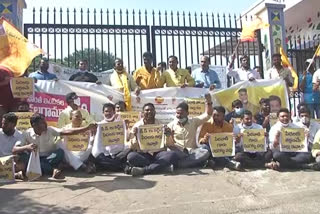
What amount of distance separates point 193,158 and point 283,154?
4.56 feet

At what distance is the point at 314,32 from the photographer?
14531 mm

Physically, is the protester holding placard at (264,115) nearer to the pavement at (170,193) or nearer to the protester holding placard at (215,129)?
the protester holding placard at (215,129)

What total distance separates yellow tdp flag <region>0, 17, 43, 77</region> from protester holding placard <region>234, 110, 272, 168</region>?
3.78 metres

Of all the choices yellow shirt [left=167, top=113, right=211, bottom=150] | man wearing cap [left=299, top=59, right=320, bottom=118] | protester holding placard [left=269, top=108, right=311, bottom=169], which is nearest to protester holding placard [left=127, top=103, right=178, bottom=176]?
yellow shirt [left=167, top=113, right=211, bottom=150]

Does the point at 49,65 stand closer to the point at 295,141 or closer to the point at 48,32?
the point at 48,32

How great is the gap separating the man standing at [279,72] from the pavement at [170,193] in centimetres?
286

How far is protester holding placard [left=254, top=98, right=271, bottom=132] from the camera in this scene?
7.58m

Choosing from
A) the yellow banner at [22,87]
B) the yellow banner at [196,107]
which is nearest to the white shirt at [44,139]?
the yellow banner at [22,87]

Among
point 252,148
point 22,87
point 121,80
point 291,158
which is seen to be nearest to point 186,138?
point 252,148

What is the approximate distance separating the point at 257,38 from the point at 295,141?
17.3 ft

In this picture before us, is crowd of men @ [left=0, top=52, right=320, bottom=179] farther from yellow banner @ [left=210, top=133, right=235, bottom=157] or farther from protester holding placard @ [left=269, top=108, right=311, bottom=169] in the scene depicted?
yellow banner @ [left=210, top=133, right=235, bottom=157]

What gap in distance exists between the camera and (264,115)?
314 inches

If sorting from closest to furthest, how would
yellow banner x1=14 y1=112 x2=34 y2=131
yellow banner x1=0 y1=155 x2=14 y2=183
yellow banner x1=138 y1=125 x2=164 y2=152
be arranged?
yellow banner x1=0 y1=155 x2=14 y2=183 → yellow banner x1=138 y1=125 x2=164 y2=152 → yellow banner x1=14 y1=112 x2=34 y2=131

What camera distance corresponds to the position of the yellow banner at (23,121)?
21.7 ft
